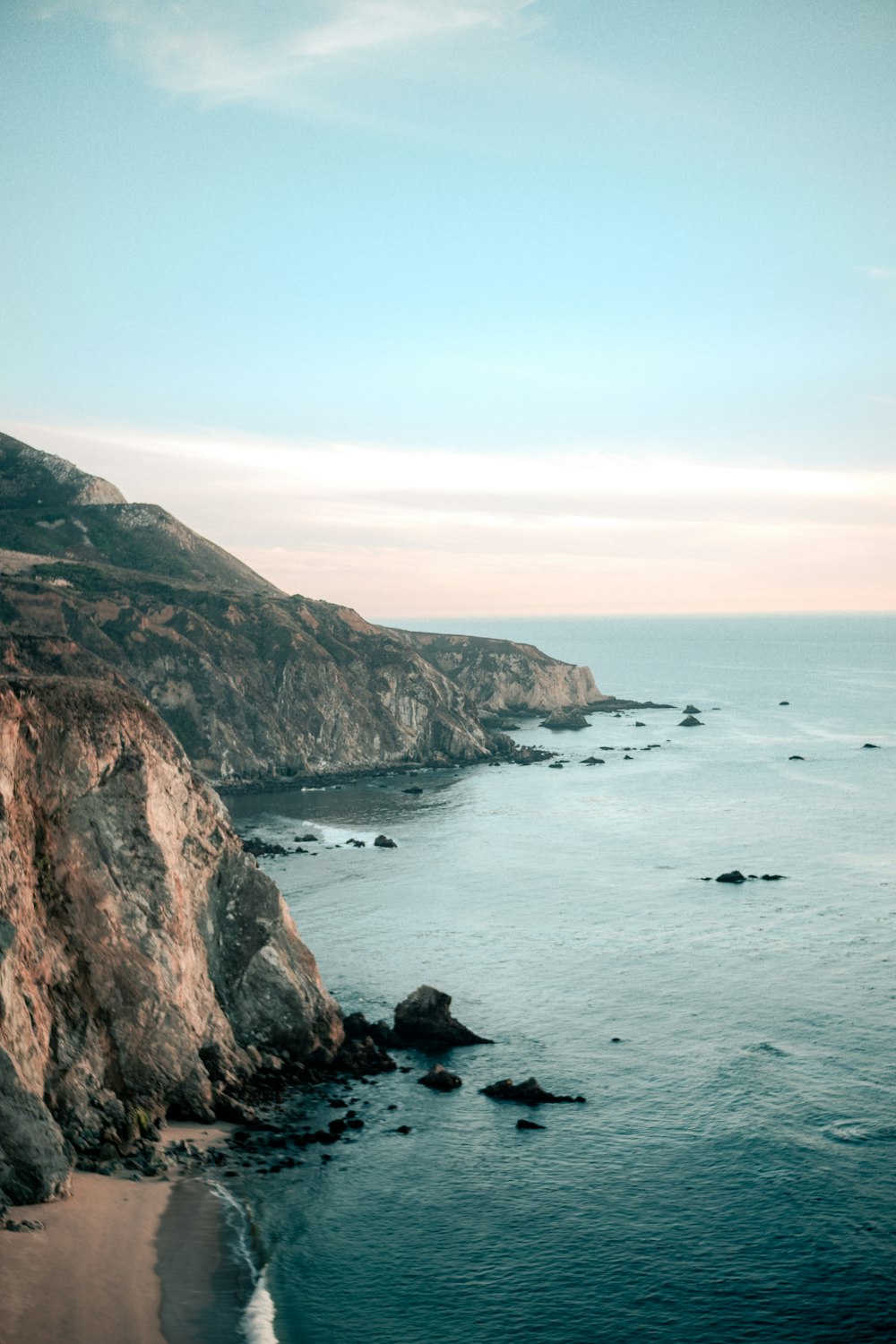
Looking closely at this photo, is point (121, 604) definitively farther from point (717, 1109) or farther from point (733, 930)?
point (717, 1109)

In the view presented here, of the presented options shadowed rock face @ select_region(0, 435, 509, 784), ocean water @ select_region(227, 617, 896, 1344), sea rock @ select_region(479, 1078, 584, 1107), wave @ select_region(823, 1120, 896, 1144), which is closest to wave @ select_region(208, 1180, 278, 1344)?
ocean water @ select_region(227, 617, 896, 1344)

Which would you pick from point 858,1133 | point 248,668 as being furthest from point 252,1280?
point 248,668

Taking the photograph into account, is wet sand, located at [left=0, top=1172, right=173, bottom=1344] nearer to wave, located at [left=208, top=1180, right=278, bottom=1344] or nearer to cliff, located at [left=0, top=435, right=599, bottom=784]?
wave, located at [left=208, top=1180, right=278, bottom=1344]

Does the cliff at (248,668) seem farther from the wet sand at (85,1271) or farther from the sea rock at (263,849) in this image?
the wet sand at (85,1271)

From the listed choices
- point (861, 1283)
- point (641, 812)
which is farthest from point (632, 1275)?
point (641, 812)

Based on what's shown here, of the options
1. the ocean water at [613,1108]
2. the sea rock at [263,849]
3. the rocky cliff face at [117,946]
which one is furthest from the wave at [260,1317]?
the sea rock at [263,849]

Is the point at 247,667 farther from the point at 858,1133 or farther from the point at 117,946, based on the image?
the point at 858,1133
